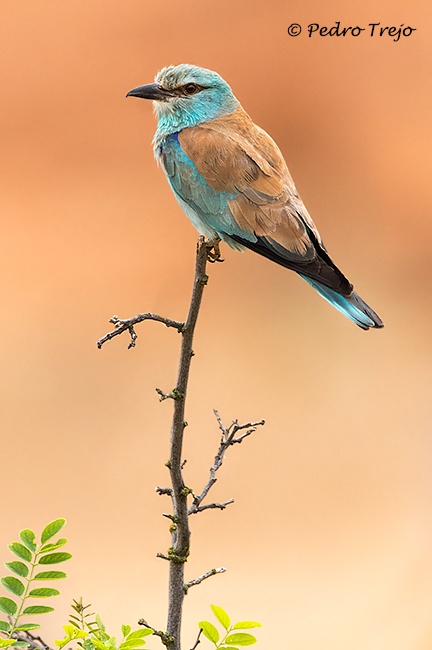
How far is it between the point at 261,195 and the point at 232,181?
0.20ft

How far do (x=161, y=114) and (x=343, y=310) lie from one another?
1.89 ft

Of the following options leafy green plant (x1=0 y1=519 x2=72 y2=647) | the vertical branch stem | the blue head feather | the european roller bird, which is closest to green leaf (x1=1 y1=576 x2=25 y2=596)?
leafy green plant (x1=0 y1=519 x2=72 y2=647)

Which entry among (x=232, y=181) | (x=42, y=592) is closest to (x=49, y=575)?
(x=42, y=592)

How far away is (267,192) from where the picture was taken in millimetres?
1049

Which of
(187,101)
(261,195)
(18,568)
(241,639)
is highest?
(187,101)

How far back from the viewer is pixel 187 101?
3.82 ft

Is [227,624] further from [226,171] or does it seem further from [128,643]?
[226,171]

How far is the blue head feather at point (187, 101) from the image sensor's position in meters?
1.16

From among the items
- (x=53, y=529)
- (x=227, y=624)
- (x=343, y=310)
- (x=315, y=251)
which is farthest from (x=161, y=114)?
(x=227, y=624)

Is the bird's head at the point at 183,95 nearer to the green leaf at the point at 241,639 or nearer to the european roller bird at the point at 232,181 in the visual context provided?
the european roller bird at the point at 232,181

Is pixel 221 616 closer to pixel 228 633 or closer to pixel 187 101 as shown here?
pixel 228 633

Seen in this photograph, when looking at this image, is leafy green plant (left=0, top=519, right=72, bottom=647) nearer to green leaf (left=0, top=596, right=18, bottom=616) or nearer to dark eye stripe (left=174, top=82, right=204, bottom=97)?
green leaf (left=0, top=596, right=18, bottom=616)

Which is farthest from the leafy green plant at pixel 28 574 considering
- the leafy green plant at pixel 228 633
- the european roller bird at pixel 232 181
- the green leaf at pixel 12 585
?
the european roller bird at pixel 232 181

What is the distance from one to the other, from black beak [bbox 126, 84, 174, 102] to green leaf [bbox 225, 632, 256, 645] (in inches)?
37.8
